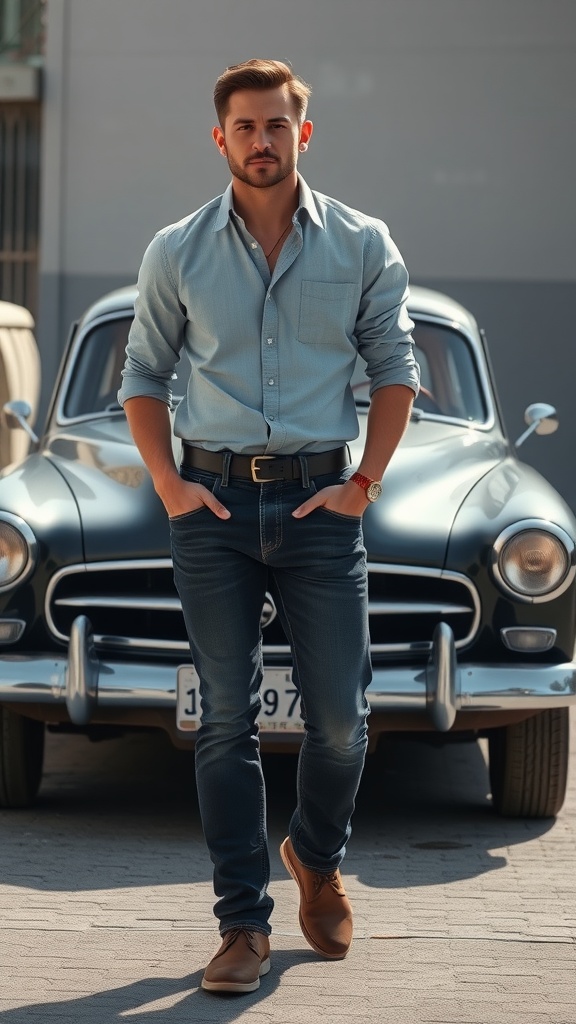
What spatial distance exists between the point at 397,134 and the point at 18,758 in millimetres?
8326

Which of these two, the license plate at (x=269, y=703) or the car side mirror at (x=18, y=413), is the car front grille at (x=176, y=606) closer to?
the license plate at (x=269, y=703)

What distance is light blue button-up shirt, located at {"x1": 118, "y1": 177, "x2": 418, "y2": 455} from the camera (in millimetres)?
3389

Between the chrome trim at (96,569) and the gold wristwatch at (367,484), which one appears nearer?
the gold wristwatch at (367,484)

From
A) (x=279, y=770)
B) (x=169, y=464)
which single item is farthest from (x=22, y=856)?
(x=169, y=464)

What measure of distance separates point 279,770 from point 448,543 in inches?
51.1

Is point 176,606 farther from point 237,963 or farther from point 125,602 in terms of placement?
point 237,963

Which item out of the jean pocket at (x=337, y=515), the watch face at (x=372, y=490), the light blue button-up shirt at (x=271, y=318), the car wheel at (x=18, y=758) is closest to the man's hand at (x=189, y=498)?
the light blue button-up shirt at (x=271, y=318)

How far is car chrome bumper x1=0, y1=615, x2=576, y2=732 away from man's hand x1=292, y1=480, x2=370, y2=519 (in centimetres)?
133

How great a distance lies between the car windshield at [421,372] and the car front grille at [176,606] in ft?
4.46

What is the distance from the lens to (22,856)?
4590 mm

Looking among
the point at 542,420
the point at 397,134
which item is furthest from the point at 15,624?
the point at 397,134

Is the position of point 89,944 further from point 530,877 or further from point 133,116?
point 133,116

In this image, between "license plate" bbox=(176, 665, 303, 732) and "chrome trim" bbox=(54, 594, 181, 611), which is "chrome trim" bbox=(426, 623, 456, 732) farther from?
"chrome trim" bbox=(54, 594, 181, 611)

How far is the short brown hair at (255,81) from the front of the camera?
333 cm
